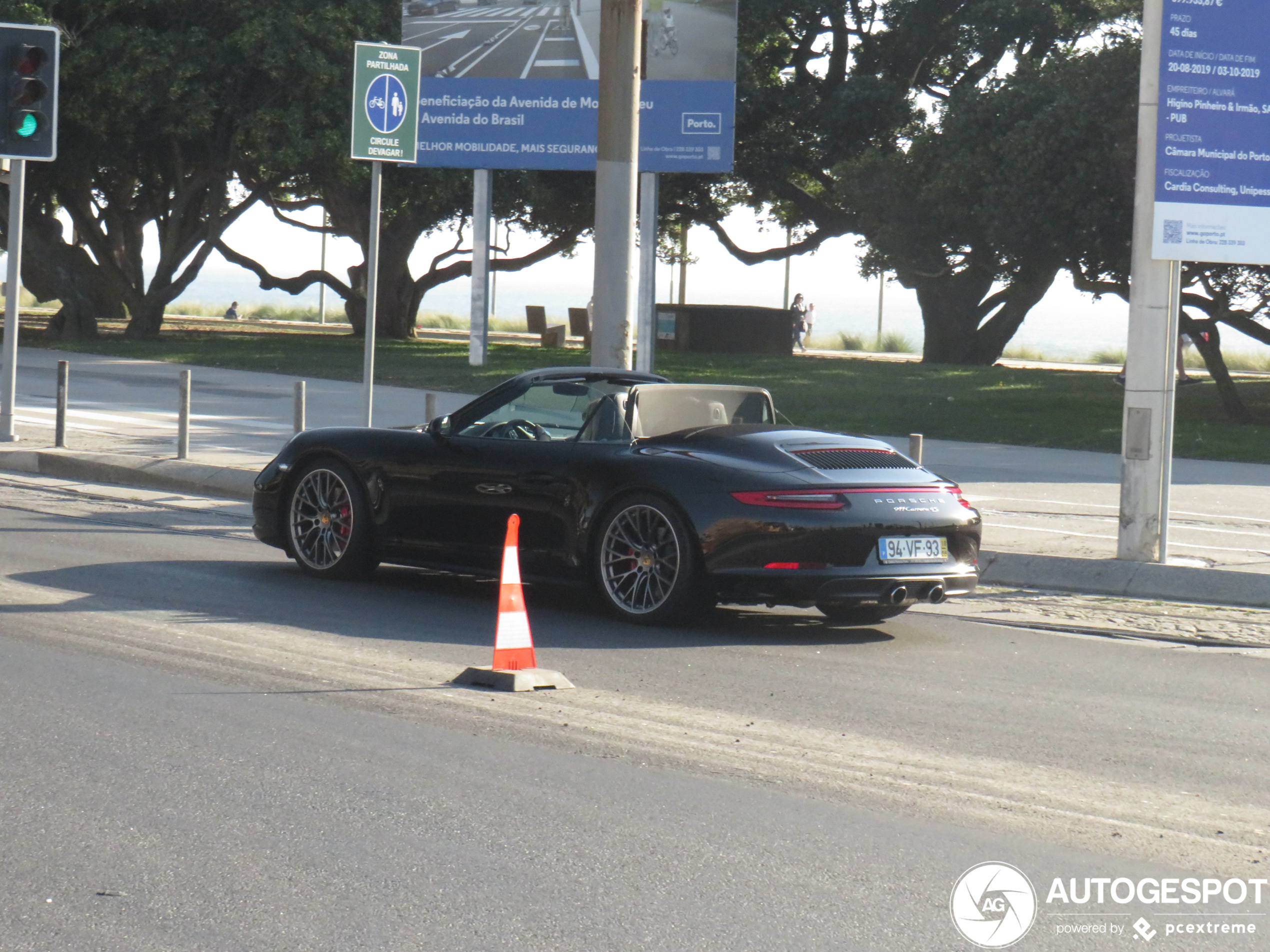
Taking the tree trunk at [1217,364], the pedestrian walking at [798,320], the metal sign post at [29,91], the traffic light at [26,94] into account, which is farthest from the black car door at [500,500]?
the pedestrian walking at [798,320]

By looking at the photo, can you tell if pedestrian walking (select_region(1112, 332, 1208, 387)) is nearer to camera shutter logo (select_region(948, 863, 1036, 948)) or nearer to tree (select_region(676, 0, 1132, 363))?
tree (select_region(676, 0, 1132, 363))

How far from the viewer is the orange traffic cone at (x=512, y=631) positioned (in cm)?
722

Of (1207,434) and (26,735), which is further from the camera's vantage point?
(1207,434)

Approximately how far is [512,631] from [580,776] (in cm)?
157

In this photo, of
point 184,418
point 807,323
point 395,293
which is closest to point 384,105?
point 184,418

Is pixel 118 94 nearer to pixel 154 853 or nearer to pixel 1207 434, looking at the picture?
Answer: pixel 1207 434

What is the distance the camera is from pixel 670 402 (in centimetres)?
940

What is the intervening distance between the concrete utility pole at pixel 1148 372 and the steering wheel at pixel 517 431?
4.09 m

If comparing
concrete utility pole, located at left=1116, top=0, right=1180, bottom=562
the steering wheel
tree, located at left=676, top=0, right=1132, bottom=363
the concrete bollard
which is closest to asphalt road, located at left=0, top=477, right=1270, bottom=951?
the steering wheel

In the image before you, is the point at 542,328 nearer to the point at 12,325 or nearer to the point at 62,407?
the point at 12,325

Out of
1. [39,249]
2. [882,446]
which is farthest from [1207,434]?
[39,249]

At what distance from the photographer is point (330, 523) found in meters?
10.0

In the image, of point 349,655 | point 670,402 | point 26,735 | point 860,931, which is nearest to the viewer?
point 860,931

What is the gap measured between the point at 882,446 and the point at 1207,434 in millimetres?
15867
